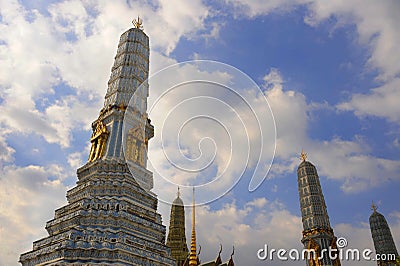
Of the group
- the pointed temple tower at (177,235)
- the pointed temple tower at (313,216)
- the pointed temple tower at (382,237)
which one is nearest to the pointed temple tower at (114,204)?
the pointed temple tower at (177,235)

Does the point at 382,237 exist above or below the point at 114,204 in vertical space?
above

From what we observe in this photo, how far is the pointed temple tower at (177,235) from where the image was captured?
62.5 metres

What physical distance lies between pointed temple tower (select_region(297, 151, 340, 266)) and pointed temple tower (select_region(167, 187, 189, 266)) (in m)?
21.9

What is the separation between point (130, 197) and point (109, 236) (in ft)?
16.5

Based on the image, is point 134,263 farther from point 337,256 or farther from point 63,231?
point 337,256

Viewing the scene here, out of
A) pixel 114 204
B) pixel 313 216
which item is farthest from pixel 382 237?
pixel 114 204

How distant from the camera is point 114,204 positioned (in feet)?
99.7

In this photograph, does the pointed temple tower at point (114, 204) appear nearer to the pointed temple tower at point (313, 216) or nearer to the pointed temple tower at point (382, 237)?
the pointed temple tower at point (313, 216)

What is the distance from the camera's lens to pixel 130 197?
32.0m

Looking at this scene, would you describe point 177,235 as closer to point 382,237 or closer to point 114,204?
point 114,204

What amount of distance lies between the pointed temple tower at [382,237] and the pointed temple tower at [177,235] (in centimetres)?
4051

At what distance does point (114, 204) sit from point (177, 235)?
124ft

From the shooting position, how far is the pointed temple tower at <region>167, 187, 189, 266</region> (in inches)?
2459

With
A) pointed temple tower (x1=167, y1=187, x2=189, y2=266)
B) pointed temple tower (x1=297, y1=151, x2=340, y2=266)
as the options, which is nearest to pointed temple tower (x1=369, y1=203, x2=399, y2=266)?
pointed temple tower (x1=297, y1=151, x2=340, y2=266)
